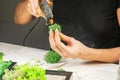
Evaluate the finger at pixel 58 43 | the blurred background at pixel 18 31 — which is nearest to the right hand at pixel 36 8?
the finger at pixel 58 43

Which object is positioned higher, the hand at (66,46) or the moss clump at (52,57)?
the hand at (66,46)

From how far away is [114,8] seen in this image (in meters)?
1.20

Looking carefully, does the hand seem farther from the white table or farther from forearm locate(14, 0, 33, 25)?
forearm locate(14, 0, 33, 25)

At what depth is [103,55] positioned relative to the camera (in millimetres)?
1009

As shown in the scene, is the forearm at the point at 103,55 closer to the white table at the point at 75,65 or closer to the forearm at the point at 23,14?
the white table at the point at 75,65

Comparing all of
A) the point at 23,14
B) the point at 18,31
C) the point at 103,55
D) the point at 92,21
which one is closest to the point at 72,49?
the point at 103,55

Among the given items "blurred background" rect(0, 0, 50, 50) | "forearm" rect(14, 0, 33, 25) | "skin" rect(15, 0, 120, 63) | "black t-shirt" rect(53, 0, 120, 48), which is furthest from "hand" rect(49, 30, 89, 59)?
"blurred background" rect(0, 0, 50, 50)

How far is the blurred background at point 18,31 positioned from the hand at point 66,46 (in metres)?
0.77

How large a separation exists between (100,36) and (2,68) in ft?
1.85

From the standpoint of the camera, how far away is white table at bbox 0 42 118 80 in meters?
0.88

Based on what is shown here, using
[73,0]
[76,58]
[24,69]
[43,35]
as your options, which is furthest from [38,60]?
[43,35]

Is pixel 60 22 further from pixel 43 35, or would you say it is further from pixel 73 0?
pixel 43 35

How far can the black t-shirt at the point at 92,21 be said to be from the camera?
47.5 inches

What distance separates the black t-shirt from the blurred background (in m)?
0.48
